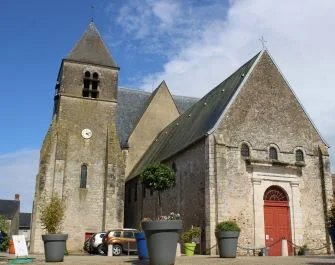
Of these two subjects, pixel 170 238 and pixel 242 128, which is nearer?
pixel 170 238

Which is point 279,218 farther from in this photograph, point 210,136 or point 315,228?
point 210,136

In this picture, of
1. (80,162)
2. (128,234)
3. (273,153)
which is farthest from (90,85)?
(273,153)

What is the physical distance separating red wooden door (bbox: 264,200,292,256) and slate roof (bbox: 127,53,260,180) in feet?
15.4

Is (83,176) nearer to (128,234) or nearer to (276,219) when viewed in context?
(128,234)

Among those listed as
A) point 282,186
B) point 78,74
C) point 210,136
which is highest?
point 78,74

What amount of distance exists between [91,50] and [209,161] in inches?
609

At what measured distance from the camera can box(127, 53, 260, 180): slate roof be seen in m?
20.5

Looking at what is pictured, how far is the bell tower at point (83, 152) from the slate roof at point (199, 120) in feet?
8.68

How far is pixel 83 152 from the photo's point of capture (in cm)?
2680

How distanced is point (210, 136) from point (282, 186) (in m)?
4.31

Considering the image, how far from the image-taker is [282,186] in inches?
778

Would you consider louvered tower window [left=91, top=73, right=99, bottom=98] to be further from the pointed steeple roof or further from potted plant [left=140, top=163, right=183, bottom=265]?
potted plant [left=140, top=163, right=183, bottom=265]

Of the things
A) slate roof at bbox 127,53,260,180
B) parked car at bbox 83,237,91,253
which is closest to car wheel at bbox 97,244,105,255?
parked car at bbox 83,237,91,253

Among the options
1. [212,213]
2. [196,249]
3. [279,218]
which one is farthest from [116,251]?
[279,218]
